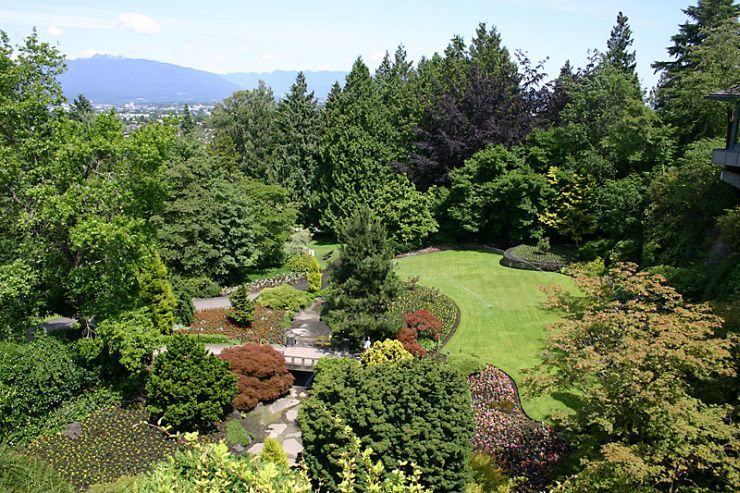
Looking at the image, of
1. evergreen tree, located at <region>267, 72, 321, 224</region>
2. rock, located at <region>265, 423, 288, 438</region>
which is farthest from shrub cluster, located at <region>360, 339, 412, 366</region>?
evergreen tree, located at <region>267, 72, 321, 224</region>

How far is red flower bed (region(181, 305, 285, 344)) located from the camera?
2322 centimetres

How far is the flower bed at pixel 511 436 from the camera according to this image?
47.3 ft

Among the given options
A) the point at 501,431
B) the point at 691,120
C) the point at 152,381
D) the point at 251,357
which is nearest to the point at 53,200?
the point at 152,381

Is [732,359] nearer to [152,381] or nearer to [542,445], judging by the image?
[542,445]

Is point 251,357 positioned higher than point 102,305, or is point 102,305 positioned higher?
point 102,305

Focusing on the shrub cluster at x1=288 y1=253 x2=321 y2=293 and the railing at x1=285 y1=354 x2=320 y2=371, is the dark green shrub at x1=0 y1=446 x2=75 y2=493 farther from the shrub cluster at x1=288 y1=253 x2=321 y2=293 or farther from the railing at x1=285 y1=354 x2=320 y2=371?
the shrub cluster at x1=288 y1=253 x2=321 y2=293

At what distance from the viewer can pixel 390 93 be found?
4600 centimetres

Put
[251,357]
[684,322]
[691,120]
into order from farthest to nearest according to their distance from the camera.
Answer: [691,120]
[251,357]
[684,322]

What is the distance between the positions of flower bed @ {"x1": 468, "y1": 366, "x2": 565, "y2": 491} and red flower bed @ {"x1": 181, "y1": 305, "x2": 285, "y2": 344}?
9233 millimetres

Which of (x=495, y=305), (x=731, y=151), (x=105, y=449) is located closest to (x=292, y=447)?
(x=105, y=449)

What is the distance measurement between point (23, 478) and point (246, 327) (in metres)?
13.3

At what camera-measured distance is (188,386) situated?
16.3 metres

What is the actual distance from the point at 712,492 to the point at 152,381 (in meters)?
14.9

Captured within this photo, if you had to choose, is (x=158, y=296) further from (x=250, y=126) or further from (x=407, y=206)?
(x=250, y=126)
